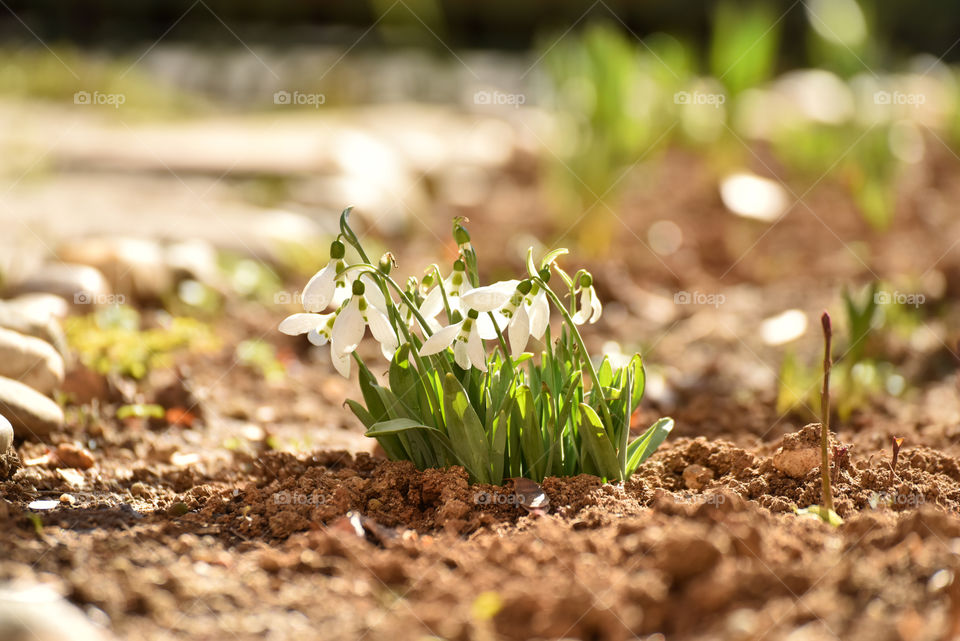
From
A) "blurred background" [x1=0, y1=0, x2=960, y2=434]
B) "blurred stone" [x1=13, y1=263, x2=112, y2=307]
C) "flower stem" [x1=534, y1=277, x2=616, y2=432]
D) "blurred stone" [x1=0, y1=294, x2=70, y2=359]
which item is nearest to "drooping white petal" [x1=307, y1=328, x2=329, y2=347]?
"flower stem" [x1=534, y1=277, x2=616, y2=432]

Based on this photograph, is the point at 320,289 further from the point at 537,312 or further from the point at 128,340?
the point at 128,340

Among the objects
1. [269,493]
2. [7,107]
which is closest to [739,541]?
[269,493]

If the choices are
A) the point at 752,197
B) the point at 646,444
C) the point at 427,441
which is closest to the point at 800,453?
the point at 646,444

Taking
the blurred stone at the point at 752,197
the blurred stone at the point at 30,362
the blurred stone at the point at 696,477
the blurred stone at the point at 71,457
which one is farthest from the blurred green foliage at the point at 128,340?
the blurred stone at the point at 752,197

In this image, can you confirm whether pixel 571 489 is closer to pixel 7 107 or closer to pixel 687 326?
pixel 687 326

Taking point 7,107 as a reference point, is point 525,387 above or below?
below
